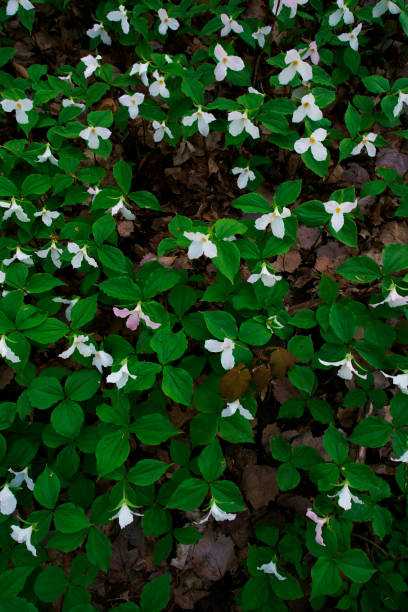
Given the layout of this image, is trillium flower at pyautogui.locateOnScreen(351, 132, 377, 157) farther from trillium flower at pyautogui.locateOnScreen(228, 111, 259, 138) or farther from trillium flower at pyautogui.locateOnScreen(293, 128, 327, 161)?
trillium flower at pyautogui.locateOnScreen(228, 111, 259, 138)

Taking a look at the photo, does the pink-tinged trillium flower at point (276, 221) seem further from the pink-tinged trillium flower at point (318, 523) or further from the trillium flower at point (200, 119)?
the pink-tinged trillium flower at point (318, 523)

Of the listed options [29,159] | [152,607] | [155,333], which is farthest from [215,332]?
[29,159]

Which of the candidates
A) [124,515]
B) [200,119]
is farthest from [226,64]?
[124,515]

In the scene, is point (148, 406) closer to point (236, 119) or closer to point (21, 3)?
point (236, 119)

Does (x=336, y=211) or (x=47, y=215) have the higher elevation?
(x=336, y=211)

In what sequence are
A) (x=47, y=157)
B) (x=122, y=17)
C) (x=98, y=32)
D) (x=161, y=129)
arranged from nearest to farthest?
1. (x=47, y=157)
2. (x=161, y=129)
3. (x=122, y=17)
4. (x=98, y=32)

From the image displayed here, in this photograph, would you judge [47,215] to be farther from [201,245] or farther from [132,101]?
[201,245]
